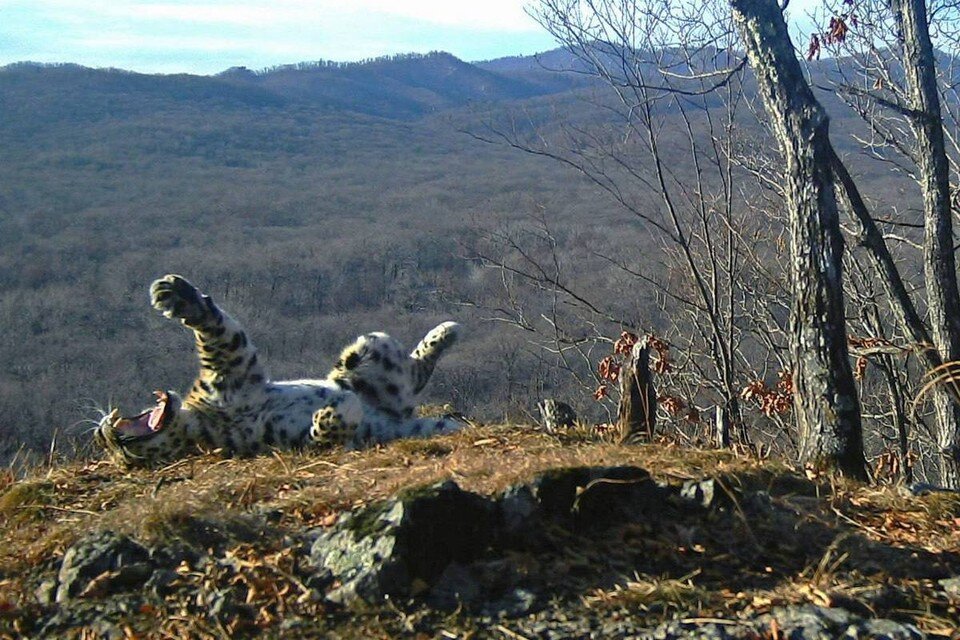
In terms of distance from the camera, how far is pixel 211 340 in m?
5.59

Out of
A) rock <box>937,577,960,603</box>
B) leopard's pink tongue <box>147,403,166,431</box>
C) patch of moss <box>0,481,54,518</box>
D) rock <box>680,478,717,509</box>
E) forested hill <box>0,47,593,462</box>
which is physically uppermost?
rock <box>680,478,717,509</box>

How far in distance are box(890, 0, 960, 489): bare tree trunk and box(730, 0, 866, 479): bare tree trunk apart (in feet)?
5.87

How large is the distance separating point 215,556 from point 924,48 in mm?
5625

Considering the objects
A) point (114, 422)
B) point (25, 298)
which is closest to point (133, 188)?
point (25, 298)

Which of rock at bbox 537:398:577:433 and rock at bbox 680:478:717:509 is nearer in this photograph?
rock at bbox 680:478:717:509

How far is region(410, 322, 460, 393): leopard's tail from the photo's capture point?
6488 millimetres

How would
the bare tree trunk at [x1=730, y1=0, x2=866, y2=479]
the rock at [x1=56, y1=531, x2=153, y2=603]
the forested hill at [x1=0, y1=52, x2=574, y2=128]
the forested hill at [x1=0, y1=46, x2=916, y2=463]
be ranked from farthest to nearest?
the forested hill at [x1=0, y1=52, x2=574, y2=128] → the forested hill at [x1=0, y1=46, x2=916, y2=463] → the bare tree trunk at [x1=730, y1=0, x2=866, y2=479] → the rock at [x1=56, y1=531, x2=153, y2=603]

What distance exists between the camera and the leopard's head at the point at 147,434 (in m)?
5.24

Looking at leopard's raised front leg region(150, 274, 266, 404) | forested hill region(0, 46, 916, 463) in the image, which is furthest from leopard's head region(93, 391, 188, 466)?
forested hill region(0, 46, 916, 463)

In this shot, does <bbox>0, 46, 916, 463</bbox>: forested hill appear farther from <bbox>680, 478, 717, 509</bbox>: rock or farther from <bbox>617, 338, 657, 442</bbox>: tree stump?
<bbox>680, 478, 717, 509</bbox>: rock

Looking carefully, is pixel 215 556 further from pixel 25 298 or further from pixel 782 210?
pixel 25 298

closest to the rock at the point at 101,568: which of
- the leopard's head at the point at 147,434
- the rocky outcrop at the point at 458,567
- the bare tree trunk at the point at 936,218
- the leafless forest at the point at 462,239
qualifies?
the rocky outcrop at the point at 458,567

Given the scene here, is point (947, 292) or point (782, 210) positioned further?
point (782, 210)

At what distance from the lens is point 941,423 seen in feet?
22.3
